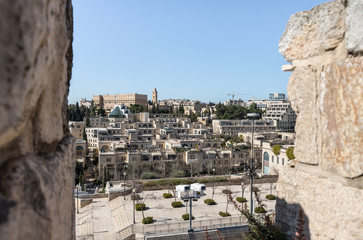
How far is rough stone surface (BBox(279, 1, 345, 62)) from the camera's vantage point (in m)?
1.62

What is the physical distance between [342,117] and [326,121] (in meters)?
0.10

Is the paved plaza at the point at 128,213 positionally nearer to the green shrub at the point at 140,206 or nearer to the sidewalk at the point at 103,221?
the sidewalk at the point at 103,221

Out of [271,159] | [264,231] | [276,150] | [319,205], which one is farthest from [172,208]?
[319,205]

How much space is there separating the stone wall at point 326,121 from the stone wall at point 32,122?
4.23 feet

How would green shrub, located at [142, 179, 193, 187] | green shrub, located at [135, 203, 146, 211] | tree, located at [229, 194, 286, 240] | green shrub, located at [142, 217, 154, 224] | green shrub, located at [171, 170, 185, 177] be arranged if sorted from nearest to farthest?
tree, located at [229, 194, 286, 240]
green shrub, located at [142, 217, 154, 224]
green shrub, located at [135, 203, 146, 211]
green shrub, located at [142, 179, 193, 187]
green shrub, located at [171, 170, 185, 177]

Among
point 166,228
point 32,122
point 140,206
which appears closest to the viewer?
point 32,122

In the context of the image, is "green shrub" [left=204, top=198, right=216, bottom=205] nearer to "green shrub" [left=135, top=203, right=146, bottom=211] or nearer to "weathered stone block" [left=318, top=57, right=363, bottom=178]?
"green shrub" [left=135, top=203, right=146, bottom=211]

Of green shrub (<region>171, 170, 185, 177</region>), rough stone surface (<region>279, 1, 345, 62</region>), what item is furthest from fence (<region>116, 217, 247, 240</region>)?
green shrub (<region>171, 170, 185, 177</region>)

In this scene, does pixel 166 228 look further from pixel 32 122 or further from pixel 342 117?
pixel 32 122

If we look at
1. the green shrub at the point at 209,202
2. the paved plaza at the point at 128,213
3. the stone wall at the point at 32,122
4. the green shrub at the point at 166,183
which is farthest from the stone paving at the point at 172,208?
the stone wall at the point at 32,122

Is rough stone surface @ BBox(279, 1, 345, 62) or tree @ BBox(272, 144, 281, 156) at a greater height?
rough stone surface @ BBox(279, 1, 345, 62)

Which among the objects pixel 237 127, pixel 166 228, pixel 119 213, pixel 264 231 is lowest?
pixel 119 213

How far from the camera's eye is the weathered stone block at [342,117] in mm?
1446

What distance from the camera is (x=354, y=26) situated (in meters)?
1.51
